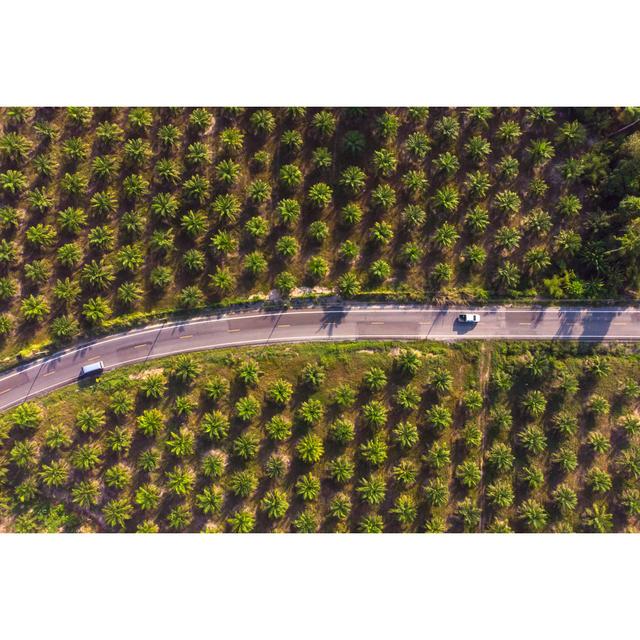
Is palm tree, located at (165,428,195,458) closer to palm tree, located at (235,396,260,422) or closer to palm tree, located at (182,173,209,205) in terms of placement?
palm tree, located at (235,396,260,422)

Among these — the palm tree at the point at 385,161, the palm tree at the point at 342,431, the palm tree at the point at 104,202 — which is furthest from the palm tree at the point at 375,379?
the palm tree at the point at 104,202

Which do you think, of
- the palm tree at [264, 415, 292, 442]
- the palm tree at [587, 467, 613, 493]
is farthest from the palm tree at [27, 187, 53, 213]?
the palm tree at [587, 467, 613, 493]

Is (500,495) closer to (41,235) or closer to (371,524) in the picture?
(371,524)

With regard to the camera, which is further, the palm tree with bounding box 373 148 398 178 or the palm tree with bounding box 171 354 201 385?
the palm tree with bounding box 171 354 201 385

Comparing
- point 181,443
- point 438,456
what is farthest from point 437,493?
point 181,443

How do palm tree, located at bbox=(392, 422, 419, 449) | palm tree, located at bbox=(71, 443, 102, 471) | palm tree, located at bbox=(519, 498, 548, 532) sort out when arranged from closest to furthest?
Answer: palm tree, located at bbox=(71, 443, 102, 471) → palm tree, located at bbox=(519, 498, 548, 532) → palm tree, located at bbox=(392, 422, 419, 449)
